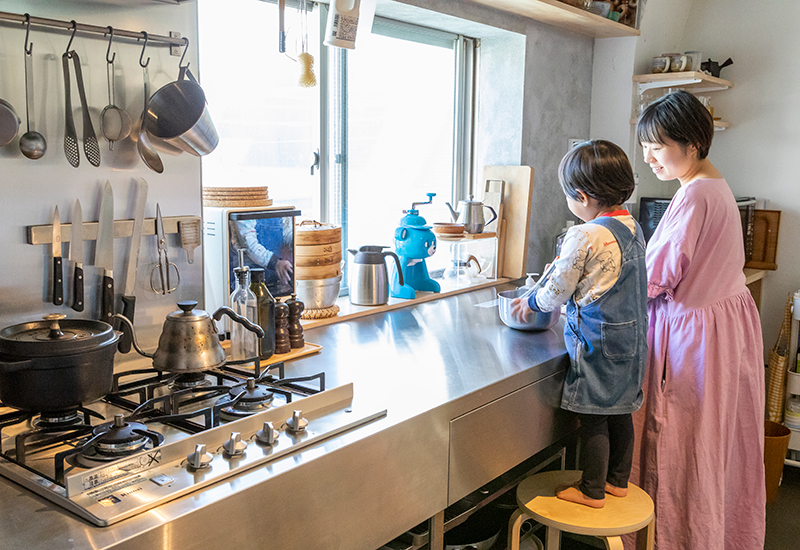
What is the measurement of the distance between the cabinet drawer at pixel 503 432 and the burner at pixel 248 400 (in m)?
0.38

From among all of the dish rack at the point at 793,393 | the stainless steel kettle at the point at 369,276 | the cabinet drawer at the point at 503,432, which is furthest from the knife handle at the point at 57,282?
the dish rack at the point at 793,393

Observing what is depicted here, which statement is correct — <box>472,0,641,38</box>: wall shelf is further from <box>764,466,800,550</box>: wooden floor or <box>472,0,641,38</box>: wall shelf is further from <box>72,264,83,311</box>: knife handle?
<box>764,466,800,550</box>: wooden floor

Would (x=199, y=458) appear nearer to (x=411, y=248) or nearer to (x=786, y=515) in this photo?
(x=411, y=248)

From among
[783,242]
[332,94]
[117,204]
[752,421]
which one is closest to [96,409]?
[117,204]

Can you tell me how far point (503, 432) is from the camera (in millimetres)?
1626

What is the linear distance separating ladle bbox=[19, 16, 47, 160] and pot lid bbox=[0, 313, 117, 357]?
1.09ft

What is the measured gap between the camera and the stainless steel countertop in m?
0.93

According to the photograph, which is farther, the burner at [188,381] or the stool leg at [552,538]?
the stool leg at [552,538]

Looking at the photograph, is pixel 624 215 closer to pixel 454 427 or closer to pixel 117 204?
pixel 454 427

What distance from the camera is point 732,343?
196 cm

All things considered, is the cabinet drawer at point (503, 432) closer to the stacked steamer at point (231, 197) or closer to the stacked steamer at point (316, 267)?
the stacked steamer at point (316, 267)

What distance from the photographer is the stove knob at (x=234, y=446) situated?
112 cm

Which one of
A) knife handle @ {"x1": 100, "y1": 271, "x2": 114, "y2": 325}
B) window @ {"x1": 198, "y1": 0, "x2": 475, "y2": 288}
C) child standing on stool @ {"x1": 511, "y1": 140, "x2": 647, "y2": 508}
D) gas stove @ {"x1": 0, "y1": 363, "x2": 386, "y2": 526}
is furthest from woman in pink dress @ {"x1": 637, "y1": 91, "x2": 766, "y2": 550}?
knife handle @ {"x1": 100, "y1": 271, "x2": 114, "y2": 325}

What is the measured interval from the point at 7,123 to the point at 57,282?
31 cm
